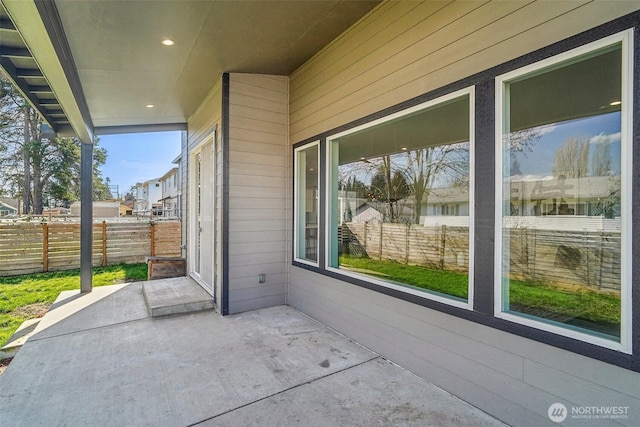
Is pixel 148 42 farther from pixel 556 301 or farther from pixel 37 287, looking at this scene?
pixel 37 287

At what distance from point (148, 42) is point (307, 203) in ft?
7.96

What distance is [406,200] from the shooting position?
4.28 metres

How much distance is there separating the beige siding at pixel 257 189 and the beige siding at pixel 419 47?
19.7 inches

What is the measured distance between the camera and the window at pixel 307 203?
150 inches

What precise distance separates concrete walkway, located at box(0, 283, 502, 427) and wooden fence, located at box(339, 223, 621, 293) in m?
1.06

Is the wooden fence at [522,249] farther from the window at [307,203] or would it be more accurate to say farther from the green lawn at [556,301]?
the window at [307,203]

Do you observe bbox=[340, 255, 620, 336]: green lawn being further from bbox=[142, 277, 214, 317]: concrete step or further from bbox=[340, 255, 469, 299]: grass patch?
bbox=[142, 277, 214, 317]: concrete step

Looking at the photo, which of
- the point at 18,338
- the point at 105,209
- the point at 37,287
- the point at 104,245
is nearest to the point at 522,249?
the point at 18,338


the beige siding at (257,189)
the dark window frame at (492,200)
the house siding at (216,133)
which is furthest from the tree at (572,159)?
the house siding at (216,133)

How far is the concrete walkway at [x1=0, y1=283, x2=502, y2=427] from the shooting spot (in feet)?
6.43

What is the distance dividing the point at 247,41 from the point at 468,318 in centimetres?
326

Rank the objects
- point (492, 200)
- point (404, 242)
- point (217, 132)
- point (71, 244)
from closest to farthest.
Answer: point (492, 200) < point (217, 132) < point (404, 242) < point (71, 244)

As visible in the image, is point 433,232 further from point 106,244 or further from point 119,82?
point 106,244

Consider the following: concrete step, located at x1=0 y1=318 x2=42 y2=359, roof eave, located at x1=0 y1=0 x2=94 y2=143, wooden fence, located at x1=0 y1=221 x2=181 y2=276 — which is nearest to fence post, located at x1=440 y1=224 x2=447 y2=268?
roof eave, located at x1=0 y1=0 x2=94 y2=143
